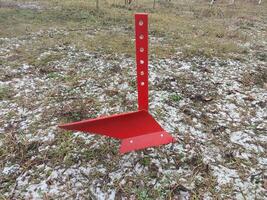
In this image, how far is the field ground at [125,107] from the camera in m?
3.44

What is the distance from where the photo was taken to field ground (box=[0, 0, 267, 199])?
135 inches

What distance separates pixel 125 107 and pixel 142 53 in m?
1.82

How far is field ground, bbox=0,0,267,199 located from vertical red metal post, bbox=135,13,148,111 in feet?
2.84

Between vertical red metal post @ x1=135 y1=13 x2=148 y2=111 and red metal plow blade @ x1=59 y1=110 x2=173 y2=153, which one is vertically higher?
vertical red metal post @ x1=135 y1=13 x2=148 y2=111

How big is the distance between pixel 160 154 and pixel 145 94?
92 centimetres

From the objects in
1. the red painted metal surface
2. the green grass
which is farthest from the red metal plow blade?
the green grass

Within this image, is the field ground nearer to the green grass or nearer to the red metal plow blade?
the green grass

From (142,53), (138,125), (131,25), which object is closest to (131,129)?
(138,125)

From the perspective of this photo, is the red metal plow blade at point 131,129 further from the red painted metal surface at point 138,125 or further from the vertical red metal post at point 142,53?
the vertical red metal post at point 142,53

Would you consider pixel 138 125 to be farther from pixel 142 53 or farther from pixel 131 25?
pixel 131 25

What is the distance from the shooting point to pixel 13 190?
10.9 feet

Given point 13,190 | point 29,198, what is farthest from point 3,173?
point 29,198

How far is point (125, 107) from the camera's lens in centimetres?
496

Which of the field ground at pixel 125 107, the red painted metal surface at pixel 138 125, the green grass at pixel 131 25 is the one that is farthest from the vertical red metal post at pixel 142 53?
the green grass at pixel 131 25
